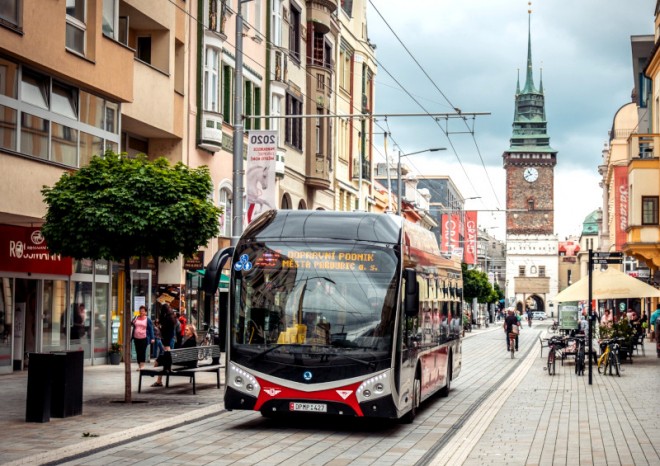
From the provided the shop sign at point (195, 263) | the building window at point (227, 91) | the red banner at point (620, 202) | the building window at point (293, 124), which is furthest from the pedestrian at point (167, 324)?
the red banner at point (620, 202)

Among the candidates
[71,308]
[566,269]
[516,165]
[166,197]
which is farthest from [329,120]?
[566,269]

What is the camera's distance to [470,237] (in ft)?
255

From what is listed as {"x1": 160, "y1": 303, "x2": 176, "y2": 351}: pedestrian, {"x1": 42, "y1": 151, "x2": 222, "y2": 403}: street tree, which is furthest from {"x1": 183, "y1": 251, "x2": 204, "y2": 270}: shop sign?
{"x1": 42, "y1": 151, "x2": 222, "y2": 403}: street tree

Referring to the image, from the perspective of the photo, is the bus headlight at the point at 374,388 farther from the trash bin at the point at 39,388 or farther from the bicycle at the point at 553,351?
the bicycle at the point at 553,351

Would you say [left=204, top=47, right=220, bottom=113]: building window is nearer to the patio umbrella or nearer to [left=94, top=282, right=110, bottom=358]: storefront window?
[left=94, top=282, right=110, bottom=358]: storefront window

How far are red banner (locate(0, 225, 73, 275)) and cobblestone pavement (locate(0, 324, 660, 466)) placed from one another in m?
2.95

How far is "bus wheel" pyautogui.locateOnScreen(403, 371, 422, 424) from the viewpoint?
16.2 meters

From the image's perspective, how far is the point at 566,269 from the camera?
194 meters

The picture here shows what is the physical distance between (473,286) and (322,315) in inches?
2540

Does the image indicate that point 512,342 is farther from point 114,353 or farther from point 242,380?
point 242,380

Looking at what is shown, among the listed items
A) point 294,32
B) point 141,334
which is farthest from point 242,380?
point 294,32

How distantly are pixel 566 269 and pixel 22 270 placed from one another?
577 feet

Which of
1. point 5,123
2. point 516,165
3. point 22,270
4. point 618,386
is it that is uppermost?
point 516,165

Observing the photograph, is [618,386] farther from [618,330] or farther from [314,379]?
[314,379]
